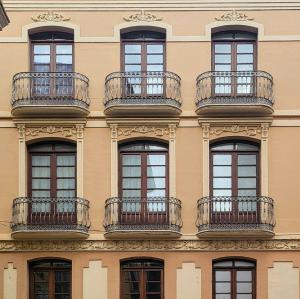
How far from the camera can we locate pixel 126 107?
25719 mm

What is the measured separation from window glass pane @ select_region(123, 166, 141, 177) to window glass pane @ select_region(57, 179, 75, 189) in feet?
4.76

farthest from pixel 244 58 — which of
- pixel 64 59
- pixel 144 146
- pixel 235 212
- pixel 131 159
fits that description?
pixel 64 59

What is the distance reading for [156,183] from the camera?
26125 millimetres

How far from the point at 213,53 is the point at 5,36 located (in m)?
5.81

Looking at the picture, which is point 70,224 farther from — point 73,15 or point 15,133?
point 73,15

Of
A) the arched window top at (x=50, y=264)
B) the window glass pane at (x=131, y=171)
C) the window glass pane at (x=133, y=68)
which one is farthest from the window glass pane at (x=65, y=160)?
the window glass pane at (x=133, y=68)

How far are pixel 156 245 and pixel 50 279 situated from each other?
3005 mm

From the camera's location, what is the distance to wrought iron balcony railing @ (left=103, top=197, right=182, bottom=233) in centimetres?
2541

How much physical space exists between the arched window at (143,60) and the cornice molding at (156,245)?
4.13 metres

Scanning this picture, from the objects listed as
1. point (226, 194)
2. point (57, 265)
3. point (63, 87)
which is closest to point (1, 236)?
point (57, 265)

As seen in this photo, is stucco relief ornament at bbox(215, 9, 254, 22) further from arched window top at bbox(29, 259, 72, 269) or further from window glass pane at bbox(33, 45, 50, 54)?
arched window top at bbox(29, 259, 72, 269)

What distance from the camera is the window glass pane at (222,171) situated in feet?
85.7

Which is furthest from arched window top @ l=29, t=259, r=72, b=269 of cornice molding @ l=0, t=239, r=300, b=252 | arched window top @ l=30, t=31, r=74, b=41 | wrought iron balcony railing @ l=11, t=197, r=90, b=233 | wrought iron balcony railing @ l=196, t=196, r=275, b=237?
arched window top @ l=30, t=31, r=74, b=41

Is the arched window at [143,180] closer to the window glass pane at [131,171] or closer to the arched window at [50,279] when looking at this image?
the window glass pane at [131,171]
